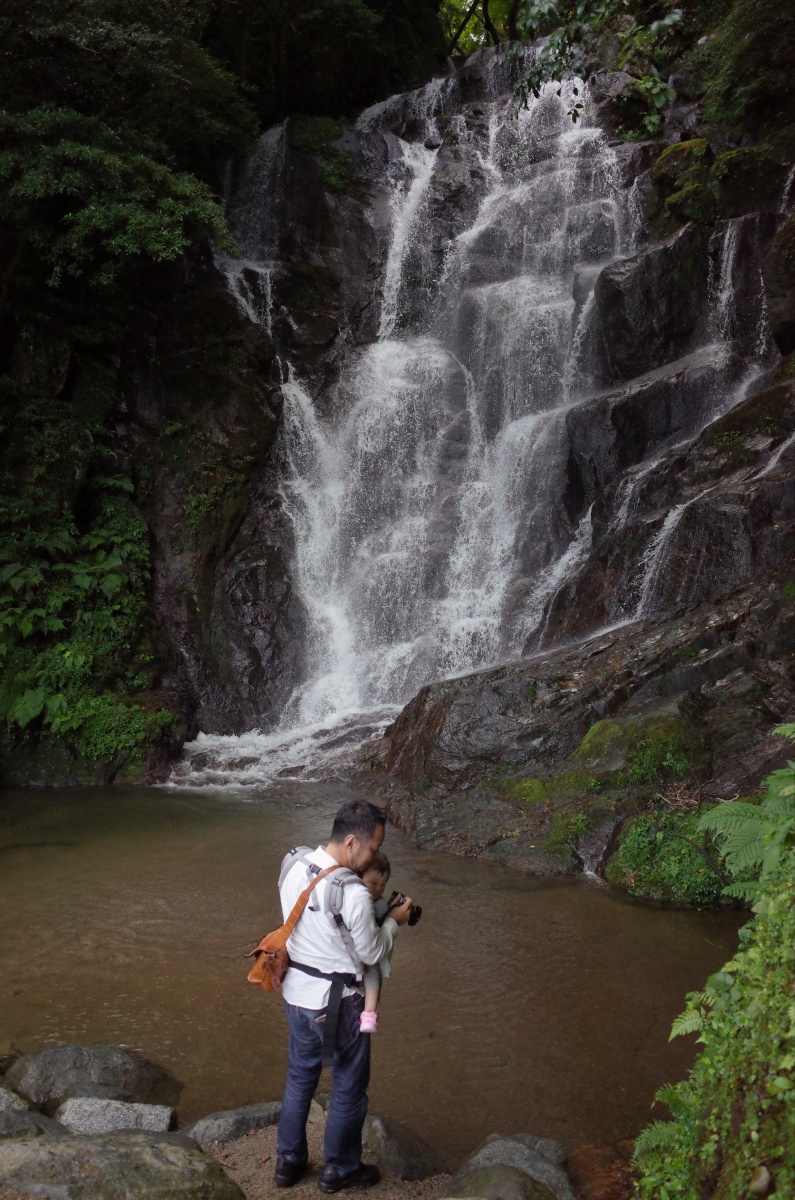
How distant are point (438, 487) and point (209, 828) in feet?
28.2

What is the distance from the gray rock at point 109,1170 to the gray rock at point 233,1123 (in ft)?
3.00

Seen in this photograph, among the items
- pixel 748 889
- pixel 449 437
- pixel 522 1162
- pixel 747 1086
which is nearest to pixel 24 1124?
pixel 522 1162

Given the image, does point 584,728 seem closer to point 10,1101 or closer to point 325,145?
point 10,1101

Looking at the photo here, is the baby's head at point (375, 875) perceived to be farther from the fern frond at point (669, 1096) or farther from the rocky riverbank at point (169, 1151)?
the fern frond at point (669, 1096)

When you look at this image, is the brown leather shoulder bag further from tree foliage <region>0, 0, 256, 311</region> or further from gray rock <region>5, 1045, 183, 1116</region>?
tree foliage <region>0, 0, 256, 311</region>

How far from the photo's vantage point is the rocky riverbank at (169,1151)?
8.79ft

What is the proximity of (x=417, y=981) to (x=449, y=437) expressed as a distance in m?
12.3

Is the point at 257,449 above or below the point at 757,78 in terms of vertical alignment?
below

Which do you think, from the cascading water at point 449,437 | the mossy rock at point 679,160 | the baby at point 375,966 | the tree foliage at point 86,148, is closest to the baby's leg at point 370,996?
the baby at point 375,966

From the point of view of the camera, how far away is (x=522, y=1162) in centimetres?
354

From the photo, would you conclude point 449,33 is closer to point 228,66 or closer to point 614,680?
point 228,66

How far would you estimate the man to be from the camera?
319 cm

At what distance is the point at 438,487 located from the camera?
16.1 metres

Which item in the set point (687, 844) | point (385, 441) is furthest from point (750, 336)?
point (687, 844)
